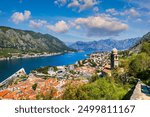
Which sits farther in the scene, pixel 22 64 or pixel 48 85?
pixel 22 64

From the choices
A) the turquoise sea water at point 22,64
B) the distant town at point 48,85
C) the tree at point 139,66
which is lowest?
the turquoise sea water at point 22,64

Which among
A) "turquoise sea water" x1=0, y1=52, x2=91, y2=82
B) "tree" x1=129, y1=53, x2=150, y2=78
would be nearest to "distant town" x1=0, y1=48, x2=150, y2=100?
"tree" x1=129, y1=53, x2=150, y2=78

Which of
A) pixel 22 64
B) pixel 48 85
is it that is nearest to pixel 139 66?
pixel 48 85

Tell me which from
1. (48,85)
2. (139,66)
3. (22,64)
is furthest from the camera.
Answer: (22,64)

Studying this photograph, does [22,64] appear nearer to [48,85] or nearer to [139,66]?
[48,85]

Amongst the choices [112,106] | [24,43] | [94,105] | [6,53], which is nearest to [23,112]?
[94,105]

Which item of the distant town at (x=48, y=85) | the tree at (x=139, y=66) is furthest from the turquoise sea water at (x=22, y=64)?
the tree at (x=139, y=66)

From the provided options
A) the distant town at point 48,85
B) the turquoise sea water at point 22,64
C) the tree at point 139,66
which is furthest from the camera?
the turquoise sea water at point 22,64

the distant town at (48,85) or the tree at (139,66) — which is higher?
the tree at (139,66)

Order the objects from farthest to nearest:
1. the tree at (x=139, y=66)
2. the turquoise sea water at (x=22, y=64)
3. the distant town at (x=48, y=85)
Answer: the turquoise sea water at (x=22, y=64)
the tree at (x=139, y=66)
the distant town at (x=48, y=85)

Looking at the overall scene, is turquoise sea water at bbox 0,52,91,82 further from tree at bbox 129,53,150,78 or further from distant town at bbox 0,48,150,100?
tree at bbox 129,53,150,78

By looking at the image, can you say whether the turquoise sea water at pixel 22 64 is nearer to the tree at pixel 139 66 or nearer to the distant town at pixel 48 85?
the distant town at pixel 48 85
